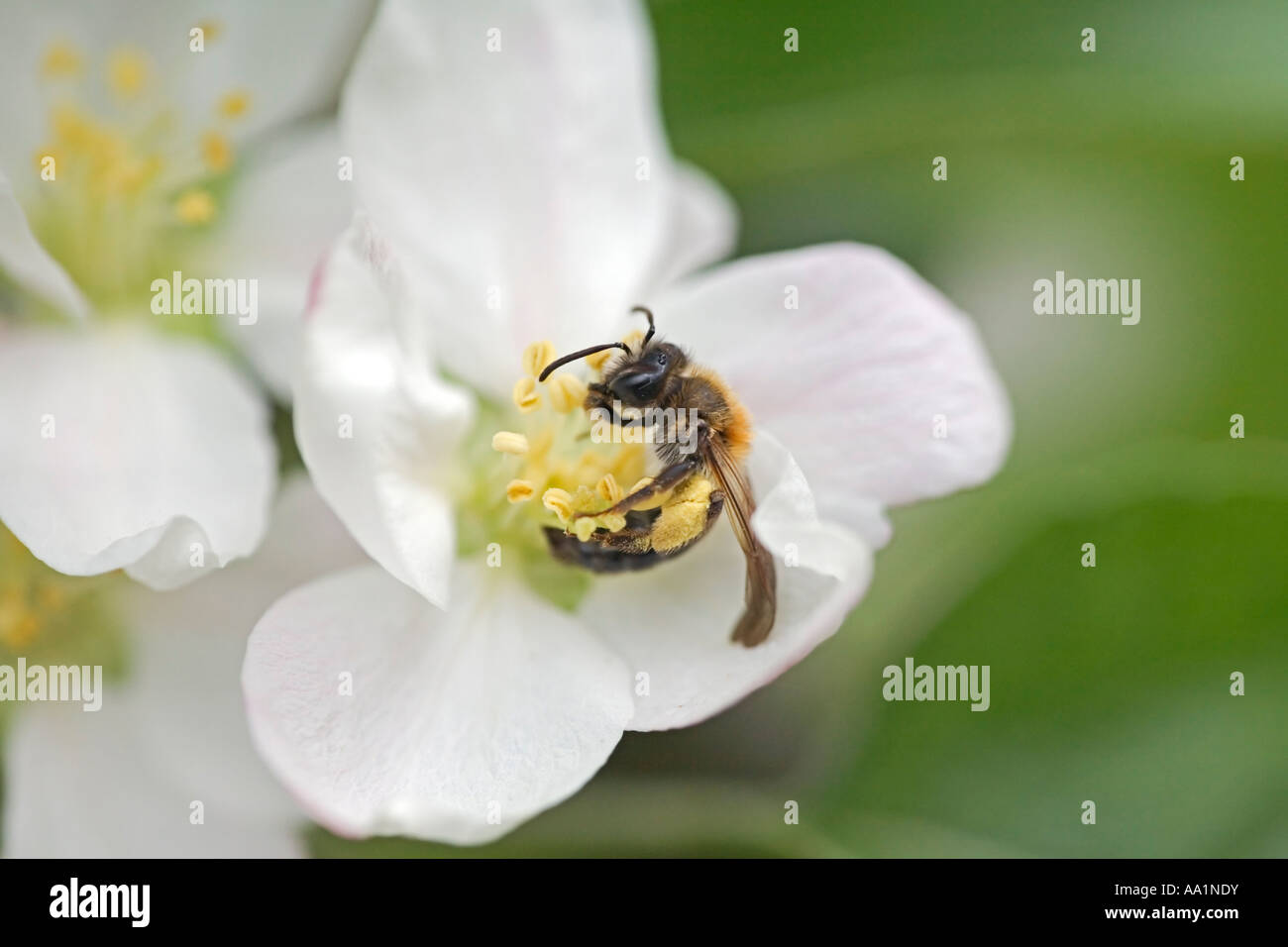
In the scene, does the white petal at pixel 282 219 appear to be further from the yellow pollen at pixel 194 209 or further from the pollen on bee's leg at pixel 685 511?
the pollen on bee's leg at pixel 685 511

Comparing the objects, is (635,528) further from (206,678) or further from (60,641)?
(60,641)

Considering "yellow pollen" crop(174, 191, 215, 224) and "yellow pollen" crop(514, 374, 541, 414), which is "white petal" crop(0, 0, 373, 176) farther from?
"yellow pollen" crop(514, 374, 541, 414)

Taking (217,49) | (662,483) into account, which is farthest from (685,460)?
(217,49)

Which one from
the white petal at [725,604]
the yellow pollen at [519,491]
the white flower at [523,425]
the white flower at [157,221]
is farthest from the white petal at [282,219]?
the white petal at [725,604]

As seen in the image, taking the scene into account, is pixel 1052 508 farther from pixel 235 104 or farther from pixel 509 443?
pixel 235 104

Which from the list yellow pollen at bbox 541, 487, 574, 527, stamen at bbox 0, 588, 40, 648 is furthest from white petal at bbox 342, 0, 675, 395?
stamen at bbox 0, 588, 40, 648
